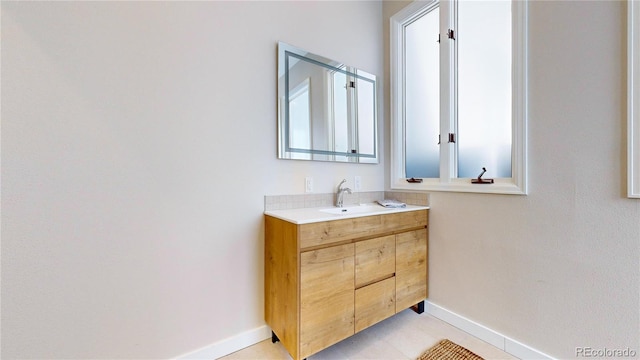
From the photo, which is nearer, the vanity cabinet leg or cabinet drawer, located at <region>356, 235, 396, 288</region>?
cabinet drawer, located at <region>356, 235, 396, 288</region>

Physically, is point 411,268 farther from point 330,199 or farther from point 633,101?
point 633,101

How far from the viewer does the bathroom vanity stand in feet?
4.59

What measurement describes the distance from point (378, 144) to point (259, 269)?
152cm

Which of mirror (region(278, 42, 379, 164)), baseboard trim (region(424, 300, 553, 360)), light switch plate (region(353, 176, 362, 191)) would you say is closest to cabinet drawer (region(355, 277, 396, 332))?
baseboard trim (region(424, 300, 553, 360))

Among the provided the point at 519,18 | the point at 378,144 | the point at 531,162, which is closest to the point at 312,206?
the point at 378,144

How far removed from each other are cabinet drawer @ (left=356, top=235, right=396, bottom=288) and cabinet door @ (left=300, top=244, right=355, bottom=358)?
0.07 meters

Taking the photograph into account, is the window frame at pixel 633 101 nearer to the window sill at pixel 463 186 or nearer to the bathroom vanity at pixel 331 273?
the window sill at pixel 463 186

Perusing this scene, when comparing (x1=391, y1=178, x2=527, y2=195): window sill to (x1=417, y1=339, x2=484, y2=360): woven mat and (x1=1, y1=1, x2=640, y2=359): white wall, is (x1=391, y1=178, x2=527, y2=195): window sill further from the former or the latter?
(x1=417, y1=339, x2=484, y2=360): woven mat

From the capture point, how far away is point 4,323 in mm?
1082

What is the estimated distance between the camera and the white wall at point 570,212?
122 cm

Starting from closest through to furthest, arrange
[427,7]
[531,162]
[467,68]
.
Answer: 1. [531,162]
2. [467,68]
3. [427,7]

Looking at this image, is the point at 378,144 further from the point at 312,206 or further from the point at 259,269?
the point at 259,269

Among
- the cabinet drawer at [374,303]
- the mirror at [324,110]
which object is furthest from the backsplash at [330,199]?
the cabinet drawer at [374,303]

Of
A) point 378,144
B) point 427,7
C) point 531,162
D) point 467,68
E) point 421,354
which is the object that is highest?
point 427,7
